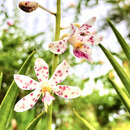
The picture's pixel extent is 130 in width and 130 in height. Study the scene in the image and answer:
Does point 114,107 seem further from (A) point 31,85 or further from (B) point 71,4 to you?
(A) point 31,85

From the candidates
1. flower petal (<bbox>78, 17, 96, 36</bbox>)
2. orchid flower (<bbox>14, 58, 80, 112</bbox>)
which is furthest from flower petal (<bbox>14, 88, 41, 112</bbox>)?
flower petal (<bbox>78, 17, 96, 36</bbox>)

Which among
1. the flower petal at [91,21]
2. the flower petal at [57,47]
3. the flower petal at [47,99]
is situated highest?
the flower petal at [91,21]

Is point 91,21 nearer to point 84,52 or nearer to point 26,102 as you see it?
point 84,52

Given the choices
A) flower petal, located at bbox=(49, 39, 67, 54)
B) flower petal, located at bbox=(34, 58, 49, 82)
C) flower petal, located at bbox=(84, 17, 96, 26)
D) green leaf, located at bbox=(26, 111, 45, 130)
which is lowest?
green leaf, located at bbox=(26, 111, 45, 130)

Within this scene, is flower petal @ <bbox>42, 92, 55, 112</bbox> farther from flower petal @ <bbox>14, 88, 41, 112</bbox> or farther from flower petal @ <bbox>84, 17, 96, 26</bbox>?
flower petal @ <bbox>84, 17, 96, 26</bbox>

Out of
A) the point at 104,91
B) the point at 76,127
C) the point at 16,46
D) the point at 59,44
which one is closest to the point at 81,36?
the point at 59,44

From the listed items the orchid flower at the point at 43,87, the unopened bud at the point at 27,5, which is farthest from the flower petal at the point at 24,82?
the unopened bud at the point at 27,5

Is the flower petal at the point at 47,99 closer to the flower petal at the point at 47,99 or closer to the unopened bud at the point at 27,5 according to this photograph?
the flower petal at the point at 47,99

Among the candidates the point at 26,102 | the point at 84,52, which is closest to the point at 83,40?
the point at 84,52
